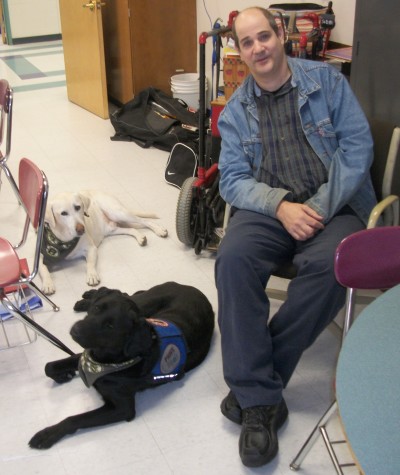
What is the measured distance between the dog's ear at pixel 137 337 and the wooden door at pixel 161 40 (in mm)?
3392

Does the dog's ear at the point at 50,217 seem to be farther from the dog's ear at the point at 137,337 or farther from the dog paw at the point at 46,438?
the dog paw at the point at 46,438

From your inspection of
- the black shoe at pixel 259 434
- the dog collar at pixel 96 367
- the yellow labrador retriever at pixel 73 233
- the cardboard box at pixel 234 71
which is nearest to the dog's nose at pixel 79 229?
the yellow labrador retriever at pixel 73 233

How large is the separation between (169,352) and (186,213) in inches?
38.2

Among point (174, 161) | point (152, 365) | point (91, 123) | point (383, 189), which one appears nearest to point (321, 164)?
point (383, 189)

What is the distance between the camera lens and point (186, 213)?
2.80m

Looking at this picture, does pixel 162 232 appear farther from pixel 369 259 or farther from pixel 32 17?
pixel 32 17

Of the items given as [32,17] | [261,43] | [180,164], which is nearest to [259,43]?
[261,43]

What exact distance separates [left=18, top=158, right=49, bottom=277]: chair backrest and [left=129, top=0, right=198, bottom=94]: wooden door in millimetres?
2884

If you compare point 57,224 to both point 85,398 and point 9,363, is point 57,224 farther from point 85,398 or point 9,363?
point 85,398

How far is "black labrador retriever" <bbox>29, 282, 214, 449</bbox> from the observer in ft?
5.93

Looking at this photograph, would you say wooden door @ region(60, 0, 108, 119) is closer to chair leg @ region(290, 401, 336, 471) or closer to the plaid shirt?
the plaid shirt

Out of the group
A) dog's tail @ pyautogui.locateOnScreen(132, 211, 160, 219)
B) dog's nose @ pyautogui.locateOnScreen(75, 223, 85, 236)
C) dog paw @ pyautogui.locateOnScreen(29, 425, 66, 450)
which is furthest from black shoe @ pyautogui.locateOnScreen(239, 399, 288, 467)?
dog's tail @ pyautogui.locateOnScreen(132, 211, 160, 219)

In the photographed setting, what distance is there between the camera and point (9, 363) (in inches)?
86.8

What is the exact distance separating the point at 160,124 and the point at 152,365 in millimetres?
2658
